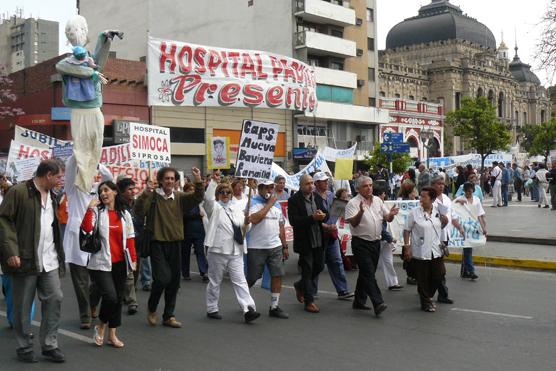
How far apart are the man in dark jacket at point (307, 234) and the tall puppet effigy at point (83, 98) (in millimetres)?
2646

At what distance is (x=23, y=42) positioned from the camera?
105 meters

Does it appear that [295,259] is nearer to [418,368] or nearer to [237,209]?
[237,209]

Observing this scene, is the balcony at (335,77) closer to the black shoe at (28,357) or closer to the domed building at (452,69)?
the domed building at (452,69)

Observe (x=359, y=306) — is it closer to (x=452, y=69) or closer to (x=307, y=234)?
(x=307, y=234)

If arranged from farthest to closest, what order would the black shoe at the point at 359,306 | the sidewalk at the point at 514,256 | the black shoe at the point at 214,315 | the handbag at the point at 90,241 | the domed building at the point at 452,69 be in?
1. the domed building at the point at 452,69
2. the sidewalk at the point at 514,256
3. the black shoe at the point at 359,306
4. the black shoe at the point at 214,315
5. the handbag at the point at 90,241

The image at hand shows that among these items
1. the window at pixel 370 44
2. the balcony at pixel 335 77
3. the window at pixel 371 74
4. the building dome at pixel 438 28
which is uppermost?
the building dome at pixel 438 28

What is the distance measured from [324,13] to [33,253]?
41.4m

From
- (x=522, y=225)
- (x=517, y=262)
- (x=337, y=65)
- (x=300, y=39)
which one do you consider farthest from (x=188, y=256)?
(x=337, y=65)

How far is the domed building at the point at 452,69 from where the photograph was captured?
256 feet

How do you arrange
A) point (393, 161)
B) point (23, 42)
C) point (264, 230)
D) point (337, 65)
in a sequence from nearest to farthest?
point (264, 230) → point (393, 161) → point (337, 65) → point (23, 42)

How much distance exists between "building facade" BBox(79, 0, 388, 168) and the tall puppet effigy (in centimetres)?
3272

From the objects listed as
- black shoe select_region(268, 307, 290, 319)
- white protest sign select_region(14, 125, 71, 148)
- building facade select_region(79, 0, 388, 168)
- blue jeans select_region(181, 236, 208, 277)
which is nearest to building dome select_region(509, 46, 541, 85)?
building facade select_region(79, 0, 388, 168)

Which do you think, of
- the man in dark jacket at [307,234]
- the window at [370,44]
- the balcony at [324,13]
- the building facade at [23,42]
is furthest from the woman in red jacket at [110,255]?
the building facade at [23,42]

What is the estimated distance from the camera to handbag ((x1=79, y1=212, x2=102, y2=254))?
6.68 m
